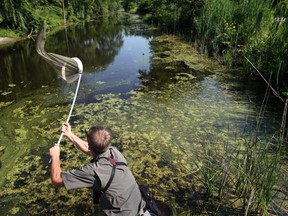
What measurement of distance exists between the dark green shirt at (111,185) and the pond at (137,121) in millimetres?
1313

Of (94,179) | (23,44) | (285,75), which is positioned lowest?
(23,44)

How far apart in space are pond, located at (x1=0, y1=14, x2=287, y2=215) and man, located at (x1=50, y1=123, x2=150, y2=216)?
134cm

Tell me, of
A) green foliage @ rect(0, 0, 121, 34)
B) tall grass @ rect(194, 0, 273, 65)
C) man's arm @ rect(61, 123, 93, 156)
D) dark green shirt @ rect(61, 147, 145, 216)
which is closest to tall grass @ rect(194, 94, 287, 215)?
dark green shirt @ rect(61, 147, 145, 216)

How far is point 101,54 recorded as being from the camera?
12.9 m

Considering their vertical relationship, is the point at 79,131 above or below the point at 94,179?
below

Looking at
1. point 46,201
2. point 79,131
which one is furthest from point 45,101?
point 46,201

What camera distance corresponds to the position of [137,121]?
578 cm

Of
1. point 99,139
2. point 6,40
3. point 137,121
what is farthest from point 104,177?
point 6,40

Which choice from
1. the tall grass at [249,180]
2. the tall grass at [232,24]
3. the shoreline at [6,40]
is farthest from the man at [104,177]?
the shoreline at [6,40]

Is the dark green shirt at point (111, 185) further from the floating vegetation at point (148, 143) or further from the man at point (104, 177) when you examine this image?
the floating vegetation at point (148, 143)

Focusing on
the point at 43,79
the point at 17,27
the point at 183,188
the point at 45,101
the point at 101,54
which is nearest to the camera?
the point at 183,188

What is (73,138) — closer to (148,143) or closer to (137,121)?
(148,143)

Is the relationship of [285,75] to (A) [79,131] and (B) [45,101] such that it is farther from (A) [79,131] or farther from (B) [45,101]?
(B) [45,101]

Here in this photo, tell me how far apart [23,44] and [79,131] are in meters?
12.0
